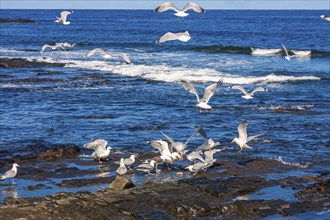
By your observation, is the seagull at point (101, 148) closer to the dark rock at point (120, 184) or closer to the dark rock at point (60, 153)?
the dark rock at point (60, 153)

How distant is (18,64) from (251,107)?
1913 centimetres

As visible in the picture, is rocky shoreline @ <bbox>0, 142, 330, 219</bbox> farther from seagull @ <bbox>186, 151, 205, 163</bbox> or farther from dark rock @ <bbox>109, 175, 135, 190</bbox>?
seagull @ <bbox>186, 151, 205, 163</bbox>

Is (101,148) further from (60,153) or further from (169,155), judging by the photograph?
(169,155)

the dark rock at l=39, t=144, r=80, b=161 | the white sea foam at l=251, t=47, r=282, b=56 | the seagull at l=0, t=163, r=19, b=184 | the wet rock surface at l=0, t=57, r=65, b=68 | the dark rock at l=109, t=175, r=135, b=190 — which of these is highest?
the dark rock at l=109, t=175, r=135, b=190

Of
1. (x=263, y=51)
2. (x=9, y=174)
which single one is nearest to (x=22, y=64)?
(x=263, y=51)

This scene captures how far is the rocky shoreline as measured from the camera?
10336mm

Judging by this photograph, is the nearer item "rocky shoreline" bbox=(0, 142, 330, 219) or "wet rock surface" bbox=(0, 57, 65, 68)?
"rocky shoreline" bbox=(0, 142, 330, 219)

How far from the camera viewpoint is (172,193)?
11633mm

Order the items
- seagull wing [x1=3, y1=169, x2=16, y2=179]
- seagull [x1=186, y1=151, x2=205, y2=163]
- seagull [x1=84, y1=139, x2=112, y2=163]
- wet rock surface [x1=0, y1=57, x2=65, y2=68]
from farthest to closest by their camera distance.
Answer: wet rock surface [x1=0, y1=57, x2=65, y2=68]
seagull [x1=84, y1=139, x2=112, y2=163]
seagull [x1=186, y1=151, x2=205, y2=163]
seagull wing [x1=3, y1=169, x2=16, y2=179]

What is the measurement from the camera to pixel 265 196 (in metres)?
12.0

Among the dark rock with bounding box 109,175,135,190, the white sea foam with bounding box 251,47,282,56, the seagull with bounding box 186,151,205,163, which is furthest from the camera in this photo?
the white sea foam with bounding box 251,47,282,56

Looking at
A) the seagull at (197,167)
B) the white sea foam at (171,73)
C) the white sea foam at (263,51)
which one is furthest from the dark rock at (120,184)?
the white sea foam at (263,51)

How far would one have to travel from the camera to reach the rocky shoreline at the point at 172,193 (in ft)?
33.9

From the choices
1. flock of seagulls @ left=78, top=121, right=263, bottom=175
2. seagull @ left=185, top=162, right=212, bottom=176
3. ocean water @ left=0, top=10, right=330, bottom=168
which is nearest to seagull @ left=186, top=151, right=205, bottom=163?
flock of seagulls @ left=78, top=121, right=263, bottom=175
